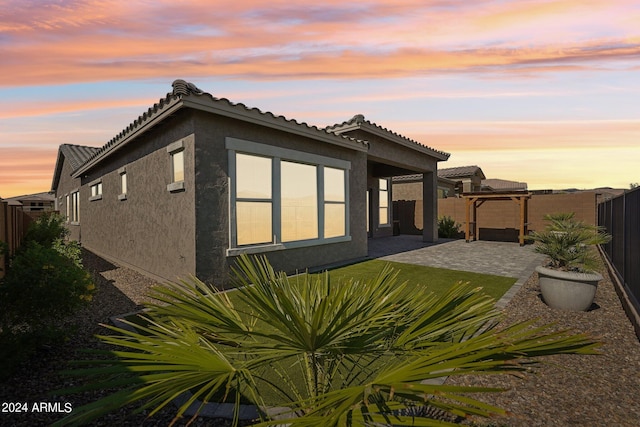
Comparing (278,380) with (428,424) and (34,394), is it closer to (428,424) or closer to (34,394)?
(34,394)

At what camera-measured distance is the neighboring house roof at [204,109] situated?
6656mm

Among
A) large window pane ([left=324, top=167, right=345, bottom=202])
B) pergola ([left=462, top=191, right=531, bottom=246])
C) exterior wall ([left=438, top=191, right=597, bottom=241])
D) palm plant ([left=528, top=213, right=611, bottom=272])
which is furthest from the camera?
exterior wall ([left=438, top=191, right=597, bottom=241])

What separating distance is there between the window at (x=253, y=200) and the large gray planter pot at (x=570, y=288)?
5.92m

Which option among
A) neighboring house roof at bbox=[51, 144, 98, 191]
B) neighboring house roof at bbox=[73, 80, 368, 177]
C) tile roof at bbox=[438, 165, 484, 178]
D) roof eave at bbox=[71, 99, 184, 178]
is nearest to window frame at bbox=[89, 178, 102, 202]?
roof eave at bbox=[71, 99, 184, 178]

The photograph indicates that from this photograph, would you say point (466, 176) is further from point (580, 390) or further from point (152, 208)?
point (580, 390)

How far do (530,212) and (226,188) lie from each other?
16901mm

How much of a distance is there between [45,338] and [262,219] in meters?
4.82

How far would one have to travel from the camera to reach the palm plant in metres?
6.29

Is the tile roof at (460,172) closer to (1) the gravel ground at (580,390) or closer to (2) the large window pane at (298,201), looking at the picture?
(2) the large window pane at (298,201)

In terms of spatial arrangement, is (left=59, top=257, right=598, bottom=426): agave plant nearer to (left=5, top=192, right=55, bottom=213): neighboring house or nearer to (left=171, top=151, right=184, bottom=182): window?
(left=171, top=151, right=184, bottom=182): window

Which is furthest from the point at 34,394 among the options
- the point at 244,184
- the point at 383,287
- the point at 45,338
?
the point at 244,184

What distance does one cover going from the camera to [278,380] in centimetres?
374

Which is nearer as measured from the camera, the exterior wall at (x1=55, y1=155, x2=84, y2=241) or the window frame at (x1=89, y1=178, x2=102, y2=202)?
the window frame at (x1=89, y1=178, x2=102, y2=202)

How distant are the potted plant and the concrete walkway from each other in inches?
31.9
